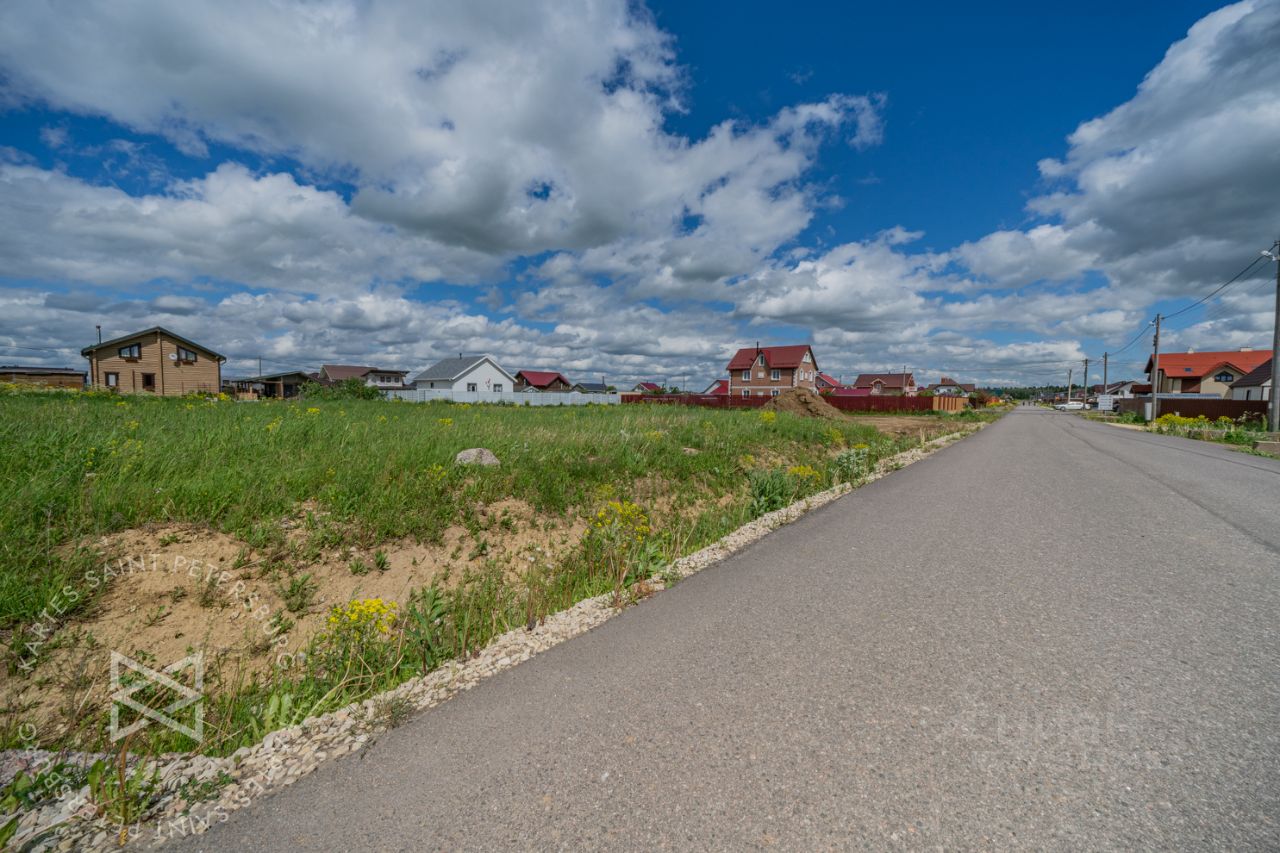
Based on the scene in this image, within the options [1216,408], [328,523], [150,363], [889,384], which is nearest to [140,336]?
[150,363]

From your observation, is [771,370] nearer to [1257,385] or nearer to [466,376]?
[466,376]

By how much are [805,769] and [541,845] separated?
1.08m

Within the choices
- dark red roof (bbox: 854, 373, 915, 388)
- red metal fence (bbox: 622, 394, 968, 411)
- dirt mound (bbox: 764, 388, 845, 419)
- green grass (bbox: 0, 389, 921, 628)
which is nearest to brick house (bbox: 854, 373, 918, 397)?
dark red roof (bbox: 854, 373, 915, 388)

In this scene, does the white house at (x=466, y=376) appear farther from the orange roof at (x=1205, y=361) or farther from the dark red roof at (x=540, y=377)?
the orange roof at (x=1205, y=361)

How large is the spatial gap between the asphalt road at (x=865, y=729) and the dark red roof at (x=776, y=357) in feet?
194

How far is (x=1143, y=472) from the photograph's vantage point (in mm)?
9875

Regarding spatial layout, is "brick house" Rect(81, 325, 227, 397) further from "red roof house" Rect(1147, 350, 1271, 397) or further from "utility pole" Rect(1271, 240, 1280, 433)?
"red roof house" Rect(1147, 350, 1271, 397)

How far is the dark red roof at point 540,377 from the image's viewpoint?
2842 inches

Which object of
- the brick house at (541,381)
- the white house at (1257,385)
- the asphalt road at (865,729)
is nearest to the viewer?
the asphalt road at (865,729)

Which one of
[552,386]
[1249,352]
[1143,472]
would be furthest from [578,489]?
[1249,352]

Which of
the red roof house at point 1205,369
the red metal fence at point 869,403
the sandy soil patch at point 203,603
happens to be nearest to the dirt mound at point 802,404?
the red metal fence at point 869,403

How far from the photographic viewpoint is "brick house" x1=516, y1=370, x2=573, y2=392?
71.8 metres

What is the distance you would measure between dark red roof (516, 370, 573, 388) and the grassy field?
2489 inches

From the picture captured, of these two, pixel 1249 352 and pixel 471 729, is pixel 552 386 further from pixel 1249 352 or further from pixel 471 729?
Result: pixel 1249 352
